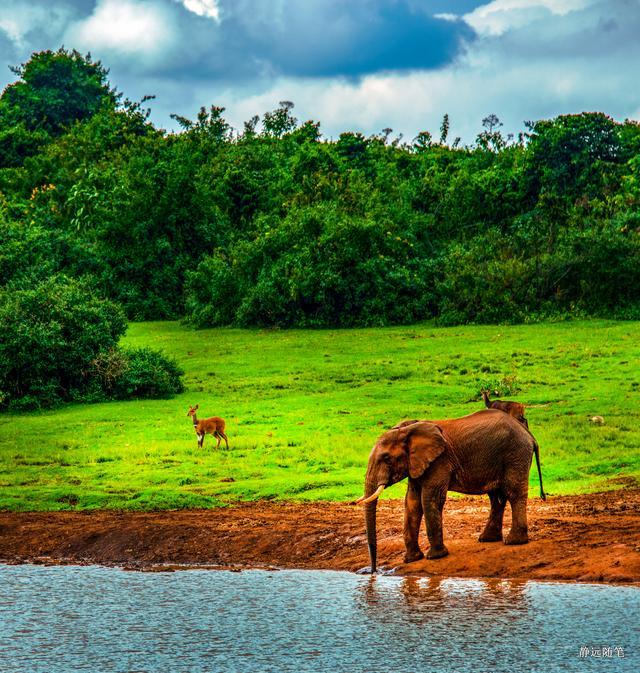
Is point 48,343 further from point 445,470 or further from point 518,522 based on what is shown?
point 518,522

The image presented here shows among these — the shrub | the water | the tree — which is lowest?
the water

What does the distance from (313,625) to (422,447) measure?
3118mm

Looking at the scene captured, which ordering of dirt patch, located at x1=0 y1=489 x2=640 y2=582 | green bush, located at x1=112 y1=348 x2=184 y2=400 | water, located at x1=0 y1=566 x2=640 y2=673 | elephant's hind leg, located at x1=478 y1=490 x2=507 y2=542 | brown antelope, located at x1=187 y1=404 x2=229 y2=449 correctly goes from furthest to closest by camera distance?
green bush, located at x1=112 y1=348 x2=184 y2=400 → brown antelope, located at x1=187 y1=404 x2=229 y2=449 → elephant's hind leg, located at x1=478 y1=490 x2=507 y2=542 → dirt patch, located at x1=0 y1=489 x2=640 y2=582 → water, located at x1=0 y1=566 x2=640 y2=673

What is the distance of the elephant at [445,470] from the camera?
48.5 feet

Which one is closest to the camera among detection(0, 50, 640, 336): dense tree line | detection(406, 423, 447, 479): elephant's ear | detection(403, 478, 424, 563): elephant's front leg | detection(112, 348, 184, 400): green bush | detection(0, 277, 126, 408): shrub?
detection(406, 423, 447, 479): elephant's ear

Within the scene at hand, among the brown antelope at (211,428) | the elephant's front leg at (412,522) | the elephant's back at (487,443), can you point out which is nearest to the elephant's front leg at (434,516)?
the elephant's front leg at (412,522)

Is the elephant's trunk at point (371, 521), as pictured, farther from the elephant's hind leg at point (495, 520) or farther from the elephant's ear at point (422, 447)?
the elephant's hind leg at point (495, 520)

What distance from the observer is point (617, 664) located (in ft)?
35.3

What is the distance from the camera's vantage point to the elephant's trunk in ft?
48.1

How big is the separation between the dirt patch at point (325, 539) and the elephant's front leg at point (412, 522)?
18cm

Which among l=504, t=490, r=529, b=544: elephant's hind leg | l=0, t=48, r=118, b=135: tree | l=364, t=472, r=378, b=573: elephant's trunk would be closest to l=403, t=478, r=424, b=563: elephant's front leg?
l=364, t=472, r=378, b=573: elephant's trunk

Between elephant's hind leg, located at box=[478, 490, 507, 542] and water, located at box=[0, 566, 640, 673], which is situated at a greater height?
elephant's hind leg, located at box=[478, 490, 507, 542]

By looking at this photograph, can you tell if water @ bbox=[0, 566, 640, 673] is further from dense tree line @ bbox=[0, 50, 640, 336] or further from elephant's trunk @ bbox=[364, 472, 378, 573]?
dense tree line @ bbox=[0, 50, 640, 336]

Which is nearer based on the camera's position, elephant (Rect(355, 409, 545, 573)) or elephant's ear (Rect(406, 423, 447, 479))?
elephant's ear (Rect(406, 423, 447, 479))
